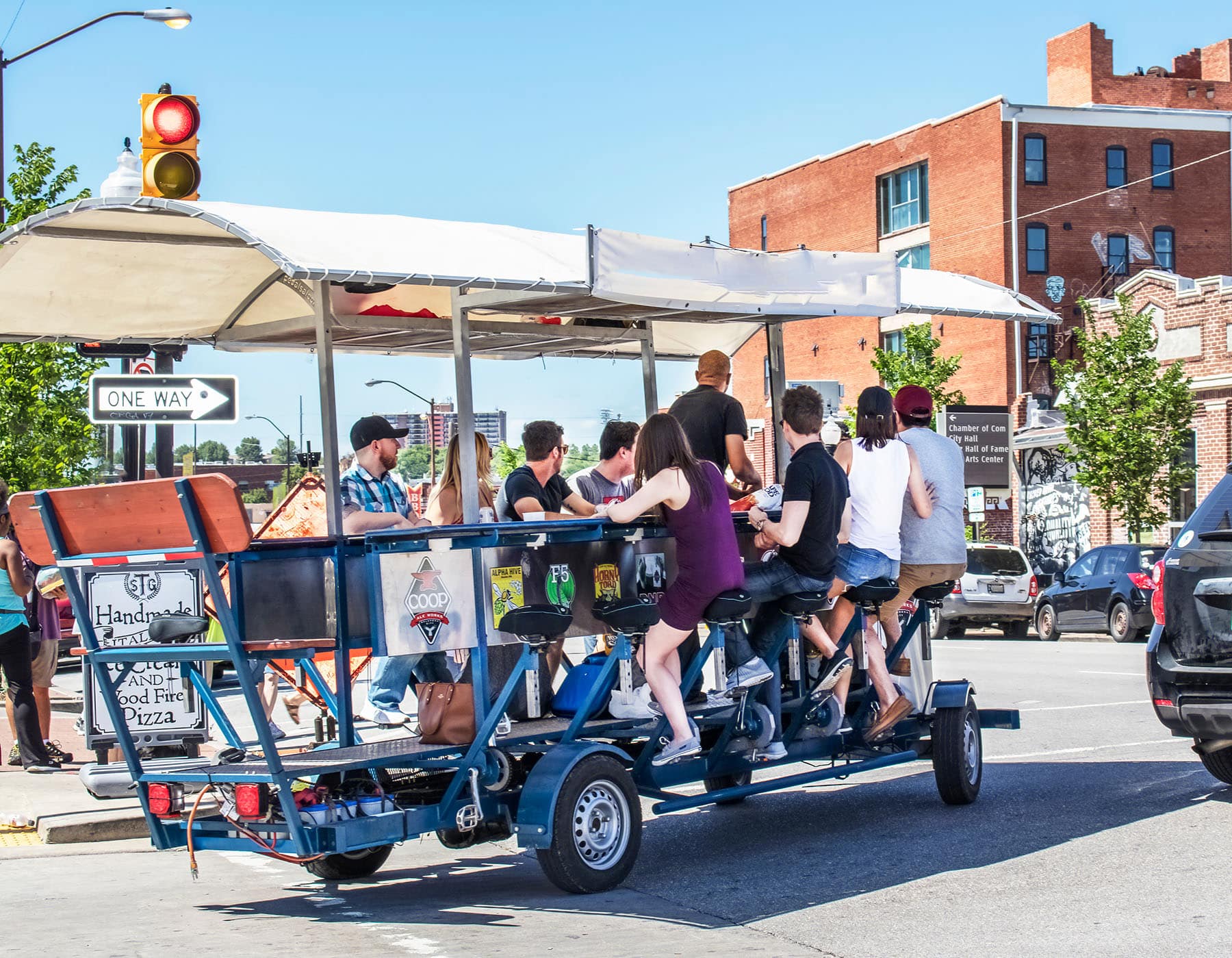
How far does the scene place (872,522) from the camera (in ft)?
29.7

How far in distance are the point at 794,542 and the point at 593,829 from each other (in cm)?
200

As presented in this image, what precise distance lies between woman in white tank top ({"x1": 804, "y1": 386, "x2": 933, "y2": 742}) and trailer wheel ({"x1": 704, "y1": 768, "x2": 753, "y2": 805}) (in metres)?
0.76

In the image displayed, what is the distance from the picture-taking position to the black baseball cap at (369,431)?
28.0 ft

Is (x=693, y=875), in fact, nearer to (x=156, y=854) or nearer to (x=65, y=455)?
(x=156, y=854)

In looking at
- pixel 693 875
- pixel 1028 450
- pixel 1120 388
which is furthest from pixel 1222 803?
pixel 1028 450

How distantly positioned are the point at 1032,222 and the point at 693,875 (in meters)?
46.8

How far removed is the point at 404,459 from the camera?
30.1 feet

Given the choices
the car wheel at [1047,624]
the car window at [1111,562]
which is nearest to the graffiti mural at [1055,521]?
the car wheel at [1047,624]

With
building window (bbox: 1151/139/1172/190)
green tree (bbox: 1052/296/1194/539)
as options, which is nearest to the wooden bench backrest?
green tree (bbox: 1052/296/1194/539)

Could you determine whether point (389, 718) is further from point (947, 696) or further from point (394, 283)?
point (947, 696)

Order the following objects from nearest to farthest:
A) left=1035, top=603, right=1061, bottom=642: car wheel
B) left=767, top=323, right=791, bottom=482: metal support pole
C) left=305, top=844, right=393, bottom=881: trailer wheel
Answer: left=305, top=844, right=393, bottom=881: trailer wheel → left=767, top=323, right=791, bottom=482: metal support pole → left=1035, top=603, right=1061, bottom=642: car wheel

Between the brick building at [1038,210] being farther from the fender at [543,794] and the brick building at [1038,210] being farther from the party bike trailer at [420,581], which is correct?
the fender at [543,794]

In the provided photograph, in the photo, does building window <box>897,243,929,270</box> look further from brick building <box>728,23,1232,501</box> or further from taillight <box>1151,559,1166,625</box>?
taillight <box>1151,559,1166,625</box>

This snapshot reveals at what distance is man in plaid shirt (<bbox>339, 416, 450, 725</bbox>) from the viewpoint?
8.19 meters
